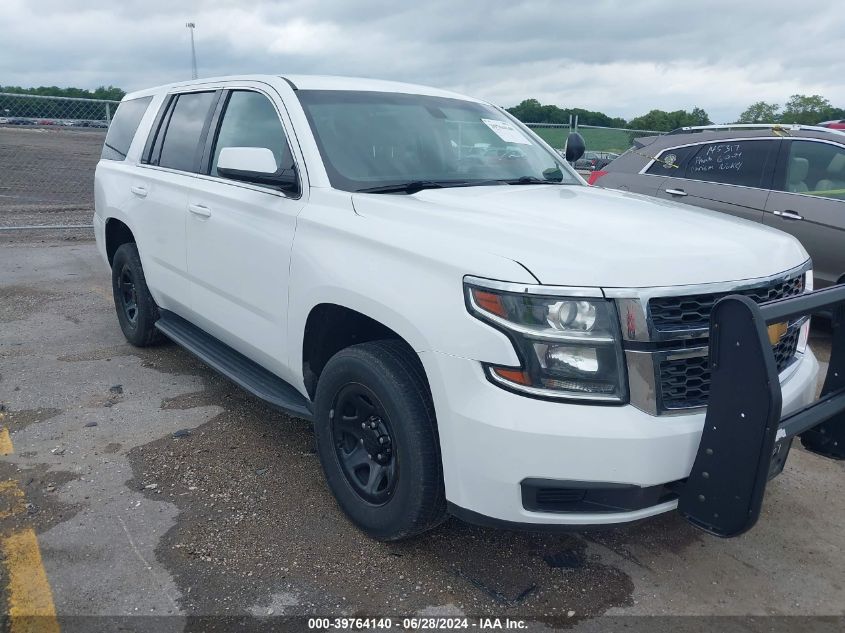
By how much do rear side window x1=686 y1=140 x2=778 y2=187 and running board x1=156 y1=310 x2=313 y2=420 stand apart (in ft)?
15.8

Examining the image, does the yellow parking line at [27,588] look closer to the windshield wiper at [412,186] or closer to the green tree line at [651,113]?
the windshield wiper at [412,186]

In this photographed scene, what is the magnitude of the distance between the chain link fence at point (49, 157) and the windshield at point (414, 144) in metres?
9.97

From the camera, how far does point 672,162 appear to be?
24.0 ft

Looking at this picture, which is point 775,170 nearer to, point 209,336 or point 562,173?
point 562,173

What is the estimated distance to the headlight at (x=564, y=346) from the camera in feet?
7.86

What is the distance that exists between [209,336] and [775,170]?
16.2 feet

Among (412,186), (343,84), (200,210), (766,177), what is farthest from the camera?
(766,177)

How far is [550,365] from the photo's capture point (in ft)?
7.97

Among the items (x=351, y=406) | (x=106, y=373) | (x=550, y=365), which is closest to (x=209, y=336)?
(x=106, y=373)

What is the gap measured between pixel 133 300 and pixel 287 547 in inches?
128

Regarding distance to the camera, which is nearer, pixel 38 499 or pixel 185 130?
pixel 38 499

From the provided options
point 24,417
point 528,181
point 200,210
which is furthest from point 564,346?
point 24,417

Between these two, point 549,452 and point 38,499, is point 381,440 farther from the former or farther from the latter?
point 38,499

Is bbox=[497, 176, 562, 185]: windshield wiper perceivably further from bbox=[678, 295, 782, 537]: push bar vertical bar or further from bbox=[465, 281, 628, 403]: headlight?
bbox=[678, 295, 782, 537]: push bar vertical bar
